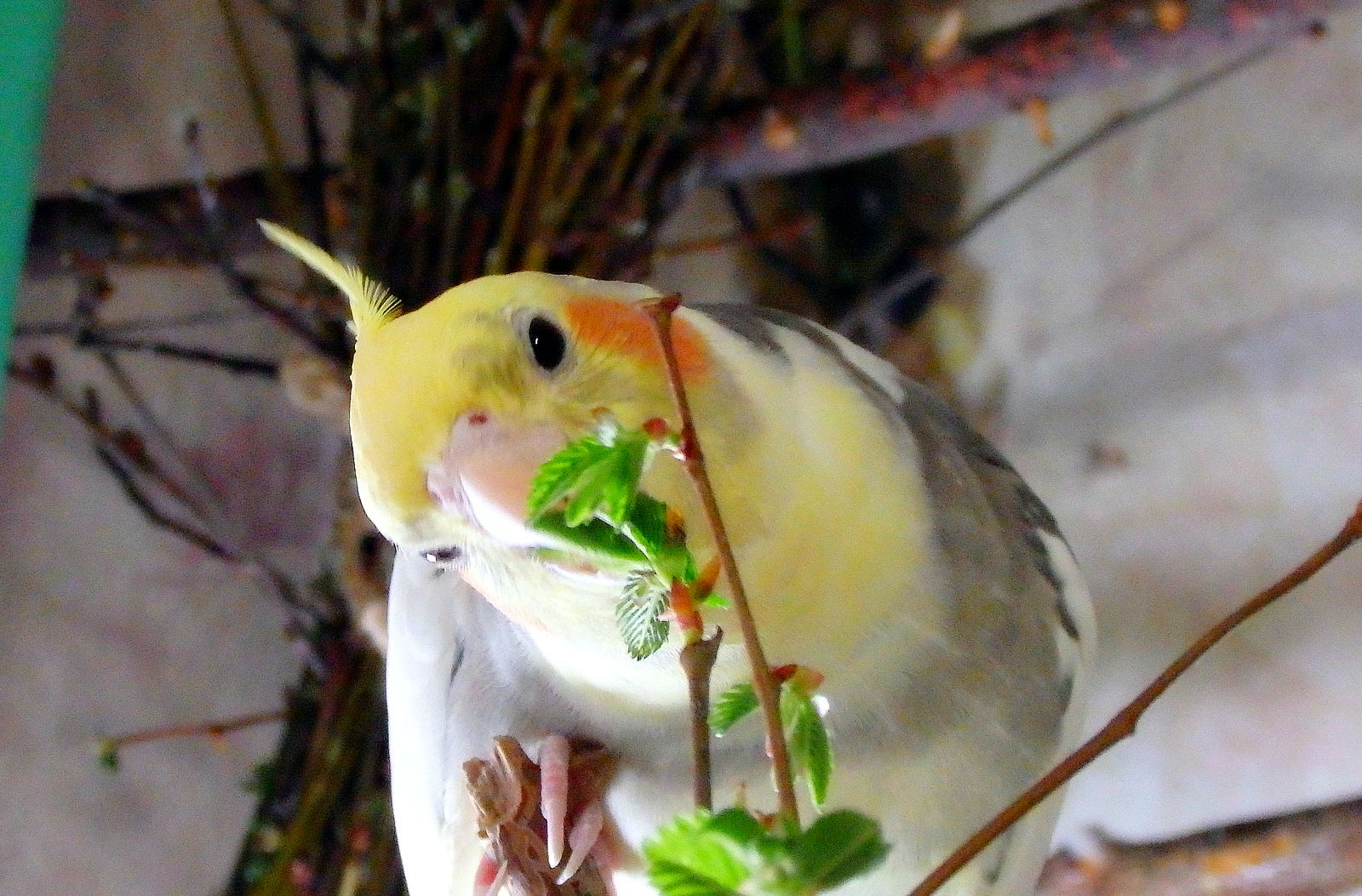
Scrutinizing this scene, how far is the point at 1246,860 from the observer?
0.88 metres

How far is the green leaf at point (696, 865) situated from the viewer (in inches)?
9.9

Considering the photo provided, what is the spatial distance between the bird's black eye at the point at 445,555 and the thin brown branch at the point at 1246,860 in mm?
738

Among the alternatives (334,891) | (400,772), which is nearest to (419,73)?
(400,772)

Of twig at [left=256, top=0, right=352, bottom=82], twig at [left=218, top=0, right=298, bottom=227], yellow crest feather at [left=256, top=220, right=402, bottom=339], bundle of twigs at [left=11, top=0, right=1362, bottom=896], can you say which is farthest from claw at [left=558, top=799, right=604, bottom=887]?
twig at [left=256, top=0, right=352, bottom=82]

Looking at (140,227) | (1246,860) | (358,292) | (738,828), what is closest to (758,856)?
(738,828)

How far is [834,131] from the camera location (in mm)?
1146

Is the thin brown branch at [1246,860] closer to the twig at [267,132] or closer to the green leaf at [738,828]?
the green leaf at [738,828]

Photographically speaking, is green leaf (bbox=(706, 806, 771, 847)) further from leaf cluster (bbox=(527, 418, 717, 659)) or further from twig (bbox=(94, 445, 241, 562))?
twig (bbox=(94, 445, 241, 562))

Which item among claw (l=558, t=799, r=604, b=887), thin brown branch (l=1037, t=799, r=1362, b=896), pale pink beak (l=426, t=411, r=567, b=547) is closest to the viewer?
pale pink beak (l=426, t=411, r=567, b=547)

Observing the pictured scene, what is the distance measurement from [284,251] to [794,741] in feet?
3.58

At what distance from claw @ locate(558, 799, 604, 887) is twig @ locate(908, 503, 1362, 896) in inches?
13.8

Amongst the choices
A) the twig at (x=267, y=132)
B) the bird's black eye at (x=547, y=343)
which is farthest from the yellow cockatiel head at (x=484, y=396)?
the twig at (x=267, y=132)

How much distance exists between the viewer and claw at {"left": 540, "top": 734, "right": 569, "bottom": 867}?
1.99ft

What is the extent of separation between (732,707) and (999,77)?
91cm
